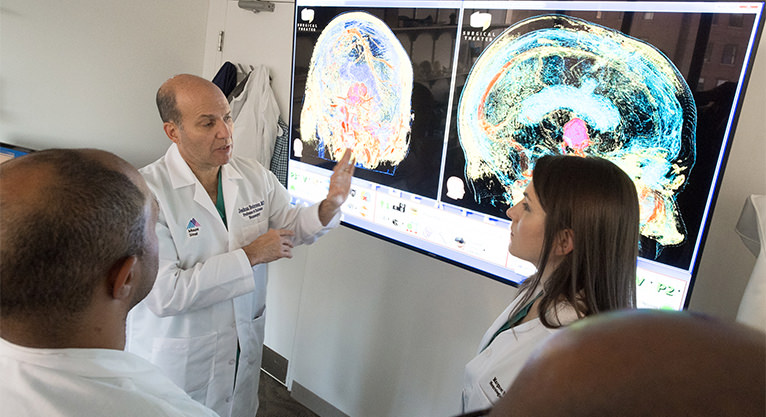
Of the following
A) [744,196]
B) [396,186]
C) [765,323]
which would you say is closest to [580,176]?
[765,323]

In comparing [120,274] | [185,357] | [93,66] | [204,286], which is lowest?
[185,357]

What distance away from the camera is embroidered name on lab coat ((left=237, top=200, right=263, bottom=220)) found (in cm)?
205

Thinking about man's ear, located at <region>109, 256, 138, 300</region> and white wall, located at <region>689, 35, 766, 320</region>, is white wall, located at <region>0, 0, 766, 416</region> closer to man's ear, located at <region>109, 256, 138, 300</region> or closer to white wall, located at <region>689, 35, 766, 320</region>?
white wall, located at <region>689, 35, 766, 320</region>

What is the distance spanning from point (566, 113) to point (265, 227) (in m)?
1.27

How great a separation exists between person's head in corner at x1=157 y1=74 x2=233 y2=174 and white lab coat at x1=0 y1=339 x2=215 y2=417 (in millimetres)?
1103

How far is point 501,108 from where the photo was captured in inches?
71.2

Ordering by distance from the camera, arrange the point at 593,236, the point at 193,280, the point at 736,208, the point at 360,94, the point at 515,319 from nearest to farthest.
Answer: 1. the point at 593,236
2. the point at 515,319
3. the point at 736,208
4. the point at 193,280
5. the point at 360,94

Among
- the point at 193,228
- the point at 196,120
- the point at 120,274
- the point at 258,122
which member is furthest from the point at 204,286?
the point at 258,122

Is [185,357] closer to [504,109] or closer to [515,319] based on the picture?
[515,319]

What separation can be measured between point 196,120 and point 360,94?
73 cm

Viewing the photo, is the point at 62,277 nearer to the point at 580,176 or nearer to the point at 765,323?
the point at 580,176

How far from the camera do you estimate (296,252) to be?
3082 mm

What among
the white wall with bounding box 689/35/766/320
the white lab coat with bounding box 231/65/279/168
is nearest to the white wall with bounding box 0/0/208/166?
the white lab coat with bounding box 231/65/279/168

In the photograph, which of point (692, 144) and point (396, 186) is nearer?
A: point (692, 144)
